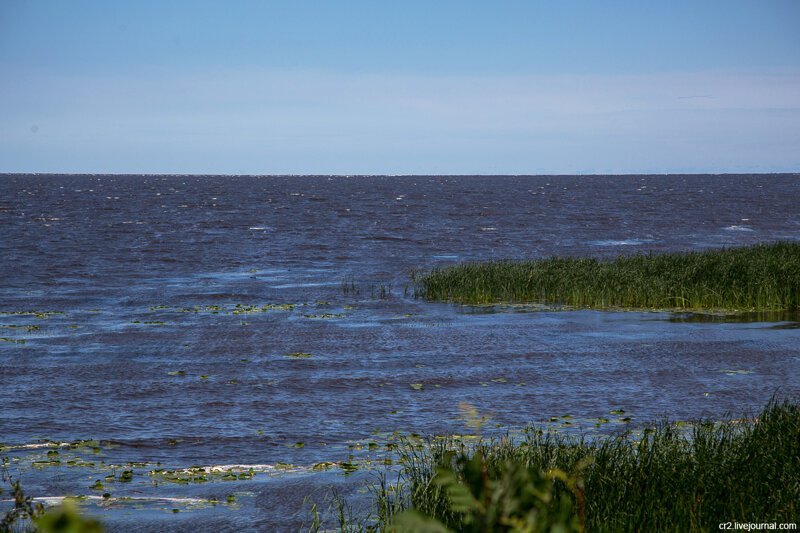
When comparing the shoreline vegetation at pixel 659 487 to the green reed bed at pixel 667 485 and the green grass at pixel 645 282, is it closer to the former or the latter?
the green reed bed at pixel 667 485

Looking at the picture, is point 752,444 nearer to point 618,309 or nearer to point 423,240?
point 618,309

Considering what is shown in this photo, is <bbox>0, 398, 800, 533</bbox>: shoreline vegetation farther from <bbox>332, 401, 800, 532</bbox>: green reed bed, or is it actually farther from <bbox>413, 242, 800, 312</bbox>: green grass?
<bbox>413, 242, 800, 312</bbox>: green grass

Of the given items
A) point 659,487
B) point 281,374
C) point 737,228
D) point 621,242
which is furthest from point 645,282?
point 737,228

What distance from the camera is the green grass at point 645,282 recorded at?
2675 centimetres

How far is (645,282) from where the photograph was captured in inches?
1114

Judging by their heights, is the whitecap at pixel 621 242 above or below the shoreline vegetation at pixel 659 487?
below

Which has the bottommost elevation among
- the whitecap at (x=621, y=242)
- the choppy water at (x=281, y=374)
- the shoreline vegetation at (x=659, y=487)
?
the choppy water at (x=281, y=374)

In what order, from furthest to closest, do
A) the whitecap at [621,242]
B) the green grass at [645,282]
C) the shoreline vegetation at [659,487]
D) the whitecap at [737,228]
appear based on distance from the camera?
1. the whitecap at [737,228]
2. the whitecap at [621,242]
3. the green grass at [645,282]
4. the shoreline vegetation at [659,487]

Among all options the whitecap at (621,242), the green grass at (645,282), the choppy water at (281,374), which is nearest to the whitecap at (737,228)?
the whitecap at (621,242)

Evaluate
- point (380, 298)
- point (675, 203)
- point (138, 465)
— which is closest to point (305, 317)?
point (380, 298)

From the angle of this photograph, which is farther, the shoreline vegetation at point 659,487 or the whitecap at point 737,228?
the whitecap at point 737,228

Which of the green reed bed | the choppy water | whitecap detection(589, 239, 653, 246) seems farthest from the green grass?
whitecap detection(589, 239, 653, 246)

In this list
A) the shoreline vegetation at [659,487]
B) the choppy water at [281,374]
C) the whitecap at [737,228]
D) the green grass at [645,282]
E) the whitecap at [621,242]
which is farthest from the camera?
the whitecap at [737,228]

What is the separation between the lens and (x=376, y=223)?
81.2 meters
